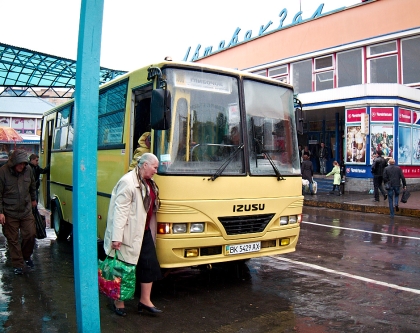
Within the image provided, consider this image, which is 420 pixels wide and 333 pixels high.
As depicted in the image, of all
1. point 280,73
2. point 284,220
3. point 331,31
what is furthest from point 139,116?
point 280,73

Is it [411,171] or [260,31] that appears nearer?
[411,171]

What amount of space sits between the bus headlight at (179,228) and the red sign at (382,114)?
16513 millimetres

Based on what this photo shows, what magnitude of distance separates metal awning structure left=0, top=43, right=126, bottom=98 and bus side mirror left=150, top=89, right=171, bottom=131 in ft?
49.7

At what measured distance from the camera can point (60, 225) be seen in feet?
30.7

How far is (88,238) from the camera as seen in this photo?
12.8 ft

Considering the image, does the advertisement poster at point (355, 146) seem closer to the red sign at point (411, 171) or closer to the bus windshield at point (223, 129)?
the red sign at point (411, 171)

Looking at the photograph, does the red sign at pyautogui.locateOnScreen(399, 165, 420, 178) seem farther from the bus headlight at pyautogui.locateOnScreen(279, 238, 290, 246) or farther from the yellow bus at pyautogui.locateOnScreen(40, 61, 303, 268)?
the bus headlight at pyautogui.locateOnScreen(279, 238, 290, 246)

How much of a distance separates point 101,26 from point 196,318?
3.24 metres

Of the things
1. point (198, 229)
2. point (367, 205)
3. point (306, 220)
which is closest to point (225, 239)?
point (198, 229)

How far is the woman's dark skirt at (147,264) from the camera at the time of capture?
494 centimetres

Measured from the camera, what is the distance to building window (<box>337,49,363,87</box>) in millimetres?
24984

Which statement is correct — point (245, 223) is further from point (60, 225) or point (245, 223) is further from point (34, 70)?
point (34, 70)

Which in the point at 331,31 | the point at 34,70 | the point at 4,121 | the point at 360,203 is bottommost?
the point at 360,203

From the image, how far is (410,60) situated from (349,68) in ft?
11.6
